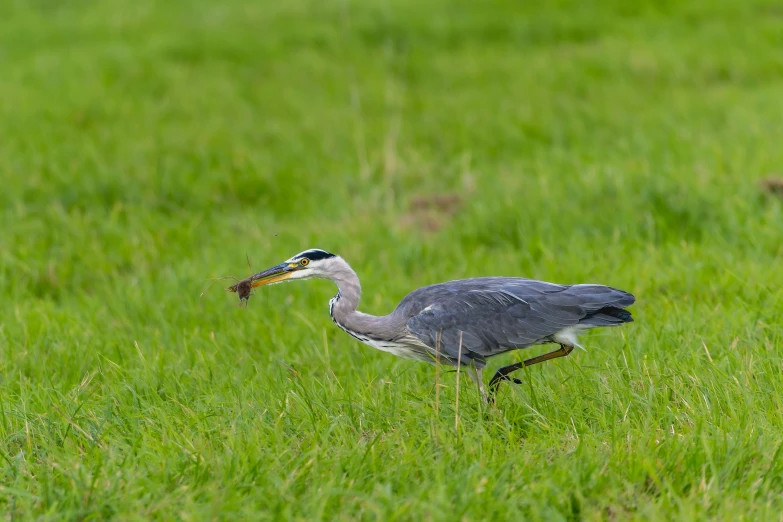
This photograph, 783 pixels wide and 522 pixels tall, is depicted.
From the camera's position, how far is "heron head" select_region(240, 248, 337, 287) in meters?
5.20

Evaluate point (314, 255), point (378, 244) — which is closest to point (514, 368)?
point (314, 255)

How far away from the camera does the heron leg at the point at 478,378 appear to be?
479 centimetres

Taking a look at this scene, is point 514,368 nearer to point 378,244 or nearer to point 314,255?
point 314,255

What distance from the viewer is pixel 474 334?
502 cm

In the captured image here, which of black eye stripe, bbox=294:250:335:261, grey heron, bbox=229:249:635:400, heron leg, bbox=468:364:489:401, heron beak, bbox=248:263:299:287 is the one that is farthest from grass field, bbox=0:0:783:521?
black eye stripe, bbox=294:250:335:261

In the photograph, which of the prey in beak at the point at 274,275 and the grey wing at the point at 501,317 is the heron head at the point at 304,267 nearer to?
the prey in beak at the point at 274,275

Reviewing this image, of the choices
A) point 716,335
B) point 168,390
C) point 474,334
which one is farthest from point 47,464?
point 716,335

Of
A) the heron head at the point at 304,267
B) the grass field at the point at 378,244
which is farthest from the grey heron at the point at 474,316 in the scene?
the grass field at the point at 378,244

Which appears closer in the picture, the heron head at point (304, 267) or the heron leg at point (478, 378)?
the heron leg at point (478, 378)

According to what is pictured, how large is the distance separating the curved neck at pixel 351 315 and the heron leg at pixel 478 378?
0.50 metres

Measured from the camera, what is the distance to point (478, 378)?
5.00m

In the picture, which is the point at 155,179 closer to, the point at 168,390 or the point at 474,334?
the point at 168,390

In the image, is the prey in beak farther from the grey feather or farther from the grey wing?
the grey wing

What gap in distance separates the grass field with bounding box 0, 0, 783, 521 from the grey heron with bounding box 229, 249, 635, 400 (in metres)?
0.24
